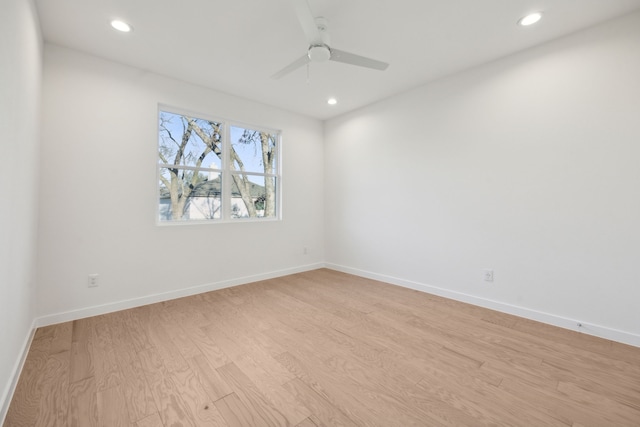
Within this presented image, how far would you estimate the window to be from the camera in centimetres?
328

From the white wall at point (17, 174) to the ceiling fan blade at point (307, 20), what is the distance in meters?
1.50

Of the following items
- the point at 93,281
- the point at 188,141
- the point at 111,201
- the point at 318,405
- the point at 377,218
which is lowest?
the point at 318,405

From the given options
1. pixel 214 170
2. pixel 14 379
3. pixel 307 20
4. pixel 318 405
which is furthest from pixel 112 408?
pixel 214 170

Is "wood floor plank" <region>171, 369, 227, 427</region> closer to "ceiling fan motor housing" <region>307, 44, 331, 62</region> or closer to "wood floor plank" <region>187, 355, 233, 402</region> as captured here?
"wood floor plank" <region>187, 355, 233, 402</region>

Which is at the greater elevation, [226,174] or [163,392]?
[226,174]

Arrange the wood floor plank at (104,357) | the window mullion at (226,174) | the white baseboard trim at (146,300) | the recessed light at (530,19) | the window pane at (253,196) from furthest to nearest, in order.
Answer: the window pane at (253,196) < the window mullion at (226,174) < the white baseboard trim at (146,300) < the recessed light at (530,19) < the wood floor plank at (104,357)

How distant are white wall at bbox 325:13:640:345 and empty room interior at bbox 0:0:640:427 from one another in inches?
0.7

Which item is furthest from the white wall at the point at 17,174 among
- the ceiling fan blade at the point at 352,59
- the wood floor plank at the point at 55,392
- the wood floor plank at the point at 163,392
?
the ceiling fan blade at the point at 352,59

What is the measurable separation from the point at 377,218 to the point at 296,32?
2.55m

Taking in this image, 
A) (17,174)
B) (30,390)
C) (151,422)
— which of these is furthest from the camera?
(17,174)

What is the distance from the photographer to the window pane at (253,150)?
12.7ft

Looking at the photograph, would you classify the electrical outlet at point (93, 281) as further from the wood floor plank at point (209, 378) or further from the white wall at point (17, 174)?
the wood floor plank at point (209, 378)

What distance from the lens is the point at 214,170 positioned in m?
3.62

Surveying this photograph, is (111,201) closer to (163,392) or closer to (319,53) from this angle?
(163,392)
